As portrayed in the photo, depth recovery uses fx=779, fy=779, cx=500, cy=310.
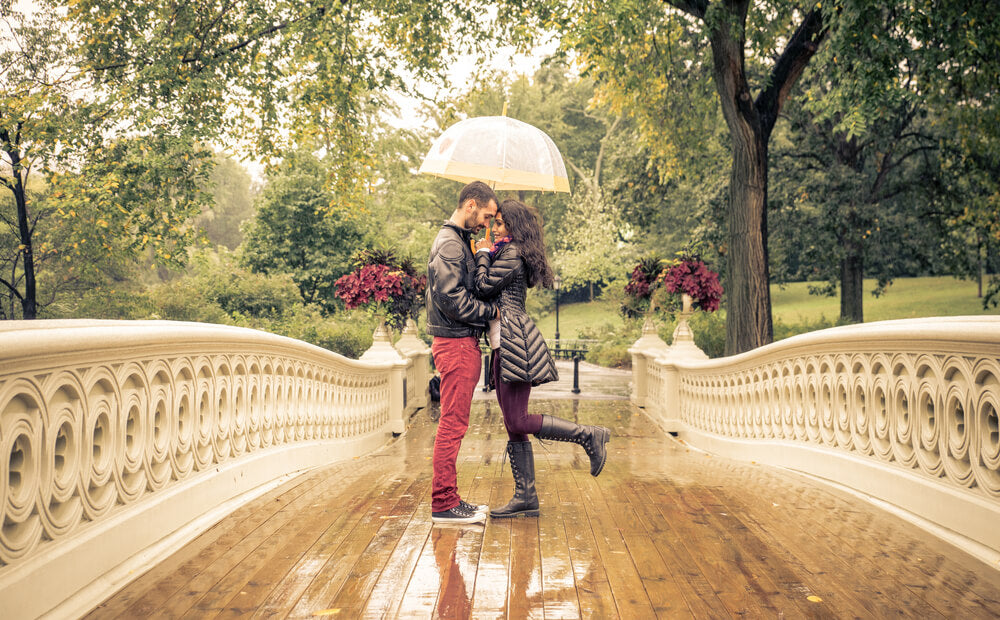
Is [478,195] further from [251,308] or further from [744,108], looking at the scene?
[251,308]

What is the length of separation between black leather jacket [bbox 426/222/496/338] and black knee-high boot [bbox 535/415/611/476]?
76 cm

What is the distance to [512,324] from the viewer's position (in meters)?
4.62

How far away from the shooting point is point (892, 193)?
23469 millimetres

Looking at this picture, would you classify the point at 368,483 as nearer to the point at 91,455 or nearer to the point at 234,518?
the point at 234,518

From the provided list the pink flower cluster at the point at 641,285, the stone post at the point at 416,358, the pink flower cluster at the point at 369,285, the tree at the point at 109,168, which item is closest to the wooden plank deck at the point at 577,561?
the pink flower cluster at the point at 369,285

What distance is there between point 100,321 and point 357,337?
692 inches

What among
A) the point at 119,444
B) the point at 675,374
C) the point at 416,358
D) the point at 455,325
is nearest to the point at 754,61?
the point at 675,374

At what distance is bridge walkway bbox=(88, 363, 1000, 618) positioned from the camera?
321cm

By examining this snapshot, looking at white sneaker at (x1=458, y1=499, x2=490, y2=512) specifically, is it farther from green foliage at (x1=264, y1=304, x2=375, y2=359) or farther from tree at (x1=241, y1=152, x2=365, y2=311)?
tree at (x1=241, y1=152, x2=365, y2=311)

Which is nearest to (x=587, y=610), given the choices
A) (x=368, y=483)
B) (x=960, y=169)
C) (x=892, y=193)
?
(x=368, y=483)

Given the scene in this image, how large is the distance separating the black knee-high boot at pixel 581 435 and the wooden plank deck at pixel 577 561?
1.20ft

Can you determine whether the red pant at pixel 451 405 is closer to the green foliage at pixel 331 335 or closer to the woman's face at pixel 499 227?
the woman's face at pixel 499 227

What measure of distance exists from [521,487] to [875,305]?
42105 millimetres

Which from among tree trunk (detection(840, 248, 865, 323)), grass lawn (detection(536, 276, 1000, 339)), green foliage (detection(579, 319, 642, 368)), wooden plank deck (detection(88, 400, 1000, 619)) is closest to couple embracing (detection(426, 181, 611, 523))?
wooden plank deck (detection(88, 400, 1000, 619))
